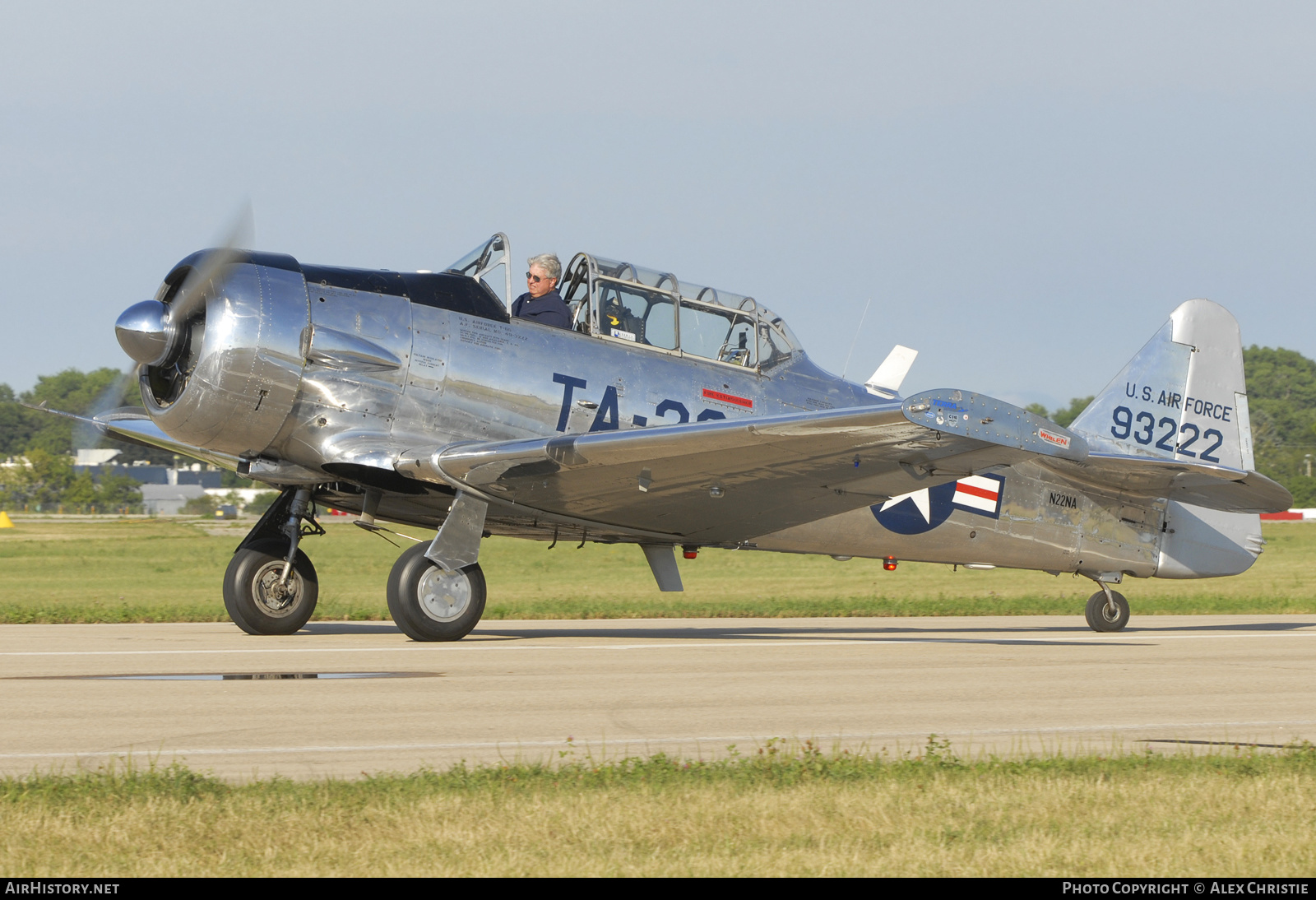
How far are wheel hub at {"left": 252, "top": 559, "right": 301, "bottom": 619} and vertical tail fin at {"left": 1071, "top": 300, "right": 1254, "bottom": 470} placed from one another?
845cm

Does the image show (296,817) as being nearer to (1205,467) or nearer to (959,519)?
(1205,467)

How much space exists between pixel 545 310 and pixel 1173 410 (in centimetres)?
737

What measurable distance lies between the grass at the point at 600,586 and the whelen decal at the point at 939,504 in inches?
170

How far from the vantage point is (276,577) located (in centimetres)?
1200

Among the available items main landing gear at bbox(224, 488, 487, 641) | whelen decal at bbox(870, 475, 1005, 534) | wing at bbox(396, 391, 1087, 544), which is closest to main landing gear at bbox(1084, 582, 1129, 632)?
whelen decal at bbox(870, 475, 1005, 534)

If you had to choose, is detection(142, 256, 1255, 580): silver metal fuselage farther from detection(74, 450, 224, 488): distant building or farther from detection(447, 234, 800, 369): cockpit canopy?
detection(74, 450, 224, 488): distant building

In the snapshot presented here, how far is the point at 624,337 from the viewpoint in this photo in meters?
11.9

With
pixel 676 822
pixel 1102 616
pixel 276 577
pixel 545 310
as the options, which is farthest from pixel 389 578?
pixel 1102 616

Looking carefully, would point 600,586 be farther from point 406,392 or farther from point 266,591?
point 406,392

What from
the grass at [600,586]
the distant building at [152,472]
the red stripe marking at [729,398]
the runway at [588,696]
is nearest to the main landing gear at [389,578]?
the runway at [588,696]

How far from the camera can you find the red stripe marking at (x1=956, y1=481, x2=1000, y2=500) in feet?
43.7

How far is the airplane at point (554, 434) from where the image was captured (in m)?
10.4

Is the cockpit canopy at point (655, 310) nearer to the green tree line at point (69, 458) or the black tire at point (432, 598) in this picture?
the black tire at point (432, 598)

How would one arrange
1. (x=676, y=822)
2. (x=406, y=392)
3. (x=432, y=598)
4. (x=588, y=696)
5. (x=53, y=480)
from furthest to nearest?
(x=53, y=480), (x=406, y=392), (x=432, y=598), (x=588, y=696), (x=676, y=822)
